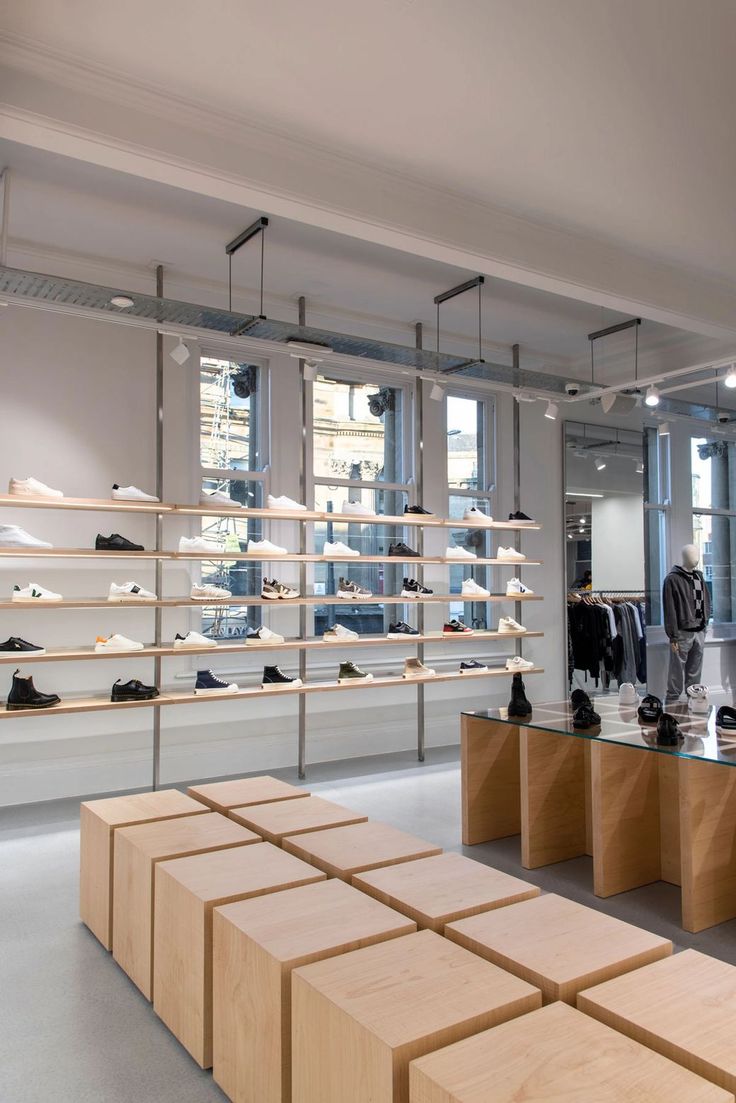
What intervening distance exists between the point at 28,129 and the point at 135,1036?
11.0ft

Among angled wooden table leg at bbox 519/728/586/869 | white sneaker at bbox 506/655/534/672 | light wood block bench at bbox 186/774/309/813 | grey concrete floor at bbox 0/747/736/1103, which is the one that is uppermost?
white sneaker at bbox 506/655/534/672

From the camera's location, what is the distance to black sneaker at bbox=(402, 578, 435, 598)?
20.2ft

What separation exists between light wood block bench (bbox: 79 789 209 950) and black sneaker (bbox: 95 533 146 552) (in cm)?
195

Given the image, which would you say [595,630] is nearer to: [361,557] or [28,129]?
[361,557]

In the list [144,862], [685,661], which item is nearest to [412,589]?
[685,661]

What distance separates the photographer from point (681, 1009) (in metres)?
1.59

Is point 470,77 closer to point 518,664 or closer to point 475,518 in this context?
point 475,518

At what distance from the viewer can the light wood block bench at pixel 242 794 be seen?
319 cm

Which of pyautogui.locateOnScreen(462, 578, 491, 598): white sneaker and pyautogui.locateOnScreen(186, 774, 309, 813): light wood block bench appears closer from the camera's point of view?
pyautogui.locateOnScreen(186, 774, 309, 813): light wood block bench

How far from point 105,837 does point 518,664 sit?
440 cm

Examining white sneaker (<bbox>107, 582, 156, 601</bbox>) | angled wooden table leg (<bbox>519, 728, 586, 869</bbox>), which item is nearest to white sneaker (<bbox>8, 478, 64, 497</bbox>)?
white sneaker (<bbox>107, 582, 156, 601</bbox>)

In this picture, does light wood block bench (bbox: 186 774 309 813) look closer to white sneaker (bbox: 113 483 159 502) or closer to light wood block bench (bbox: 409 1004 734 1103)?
light wood block bench (bbox: 409 1004 734 1103)

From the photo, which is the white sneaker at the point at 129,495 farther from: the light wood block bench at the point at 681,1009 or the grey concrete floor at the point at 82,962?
the light wood block bench at the point at 681,1009

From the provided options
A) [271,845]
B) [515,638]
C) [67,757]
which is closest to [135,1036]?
[271,845]
